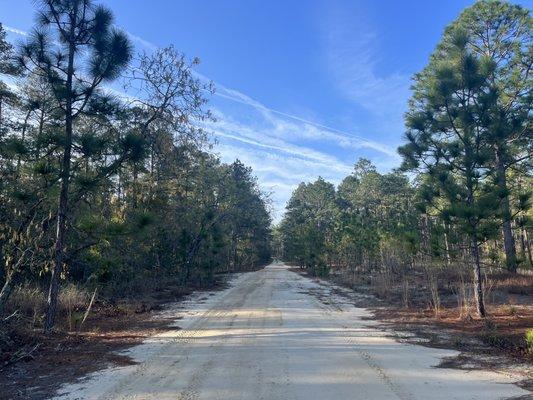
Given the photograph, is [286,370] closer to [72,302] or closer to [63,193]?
[63,193]

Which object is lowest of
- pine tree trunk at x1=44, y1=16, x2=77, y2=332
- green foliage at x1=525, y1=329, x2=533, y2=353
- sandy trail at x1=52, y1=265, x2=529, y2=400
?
sandy trail at x1=52, y1=265, x2=529, y2=400

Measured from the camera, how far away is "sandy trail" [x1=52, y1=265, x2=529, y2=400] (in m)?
5.02

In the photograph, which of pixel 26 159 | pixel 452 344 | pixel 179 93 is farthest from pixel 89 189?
pixel 179 93

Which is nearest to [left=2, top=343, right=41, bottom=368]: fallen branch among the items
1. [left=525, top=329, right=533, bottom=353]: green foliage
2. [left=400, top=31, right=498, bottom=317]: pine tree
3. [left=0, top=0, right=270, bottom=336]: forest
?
[left=0, top=0, right=270, bottom=336]: forest

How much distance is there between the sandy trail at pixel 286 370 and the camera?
16.5 ft

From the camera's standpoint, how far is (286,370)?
6008mm

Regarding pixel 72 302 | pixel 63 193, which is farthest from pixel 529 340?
pixel 72 302

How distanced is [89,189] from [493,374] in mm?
7698

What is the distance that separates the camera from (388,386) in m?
5.24

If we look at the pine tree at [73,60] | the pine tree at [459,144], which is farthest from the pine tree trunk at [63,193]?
the pine tree at [459,144]

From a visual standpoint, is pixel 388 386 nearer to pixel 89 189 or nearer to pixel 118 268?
pixel 89 189

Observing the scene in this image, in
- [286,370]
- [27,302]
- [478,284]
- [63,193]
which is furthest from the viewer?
[478,284]

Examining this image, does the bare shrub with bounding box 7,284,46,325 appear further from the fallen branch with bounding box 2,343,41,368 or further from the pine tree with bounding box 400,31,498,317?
the pine tree with bounding box 400,31,498,317

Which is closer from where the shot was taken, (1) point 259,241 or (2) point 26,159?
(2) point 26,159
